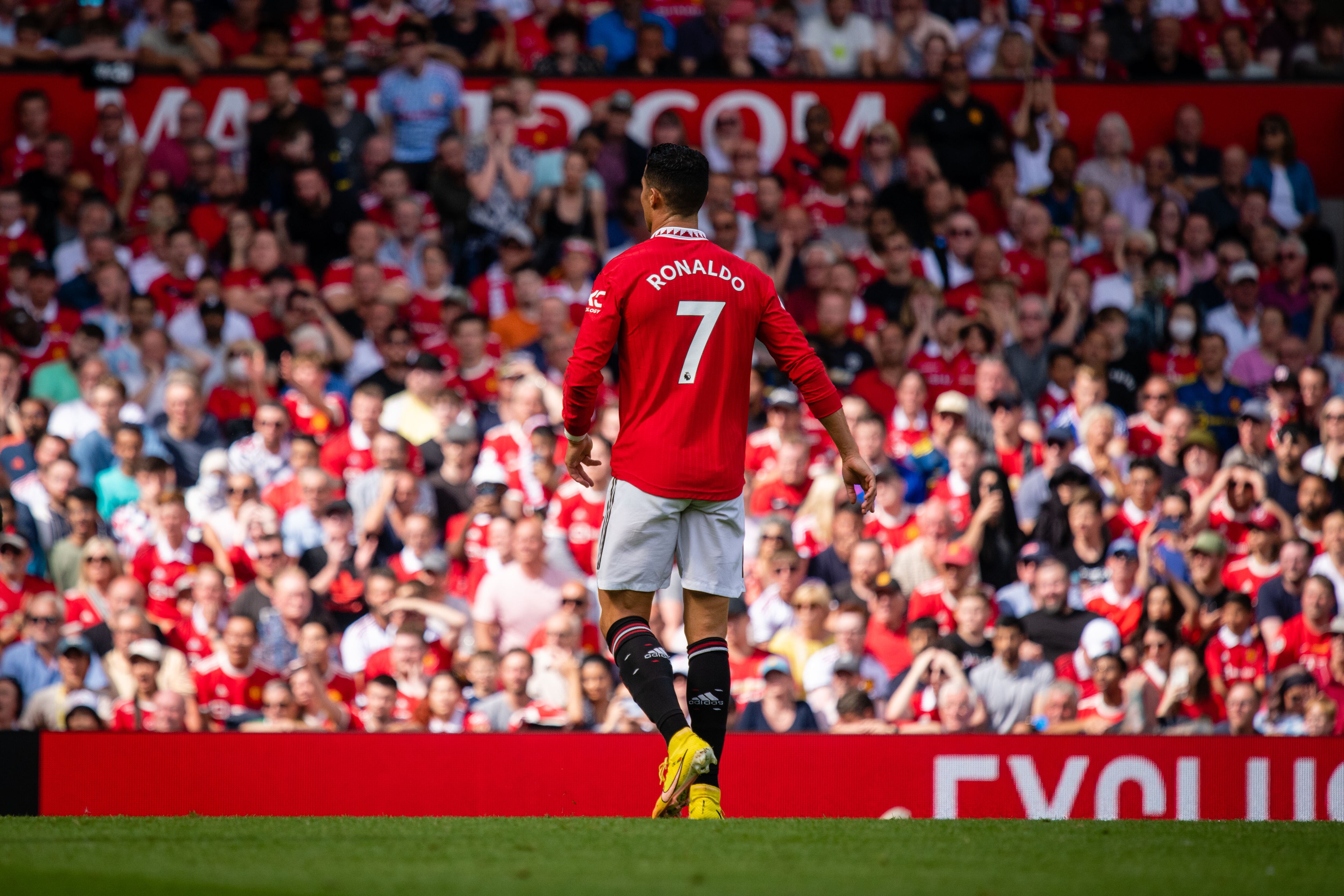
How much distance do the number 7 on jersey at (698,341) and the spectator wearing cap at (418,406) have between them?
18.7 feet

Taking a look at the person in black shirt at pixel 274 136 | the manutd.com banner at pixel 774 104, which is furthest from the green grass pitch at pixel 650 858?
the manutd.com banner at pixel 774 104

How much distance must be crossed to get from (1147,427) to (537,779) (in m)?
5.41

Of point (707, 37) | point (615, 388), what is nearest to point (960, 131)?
point (707, 37)

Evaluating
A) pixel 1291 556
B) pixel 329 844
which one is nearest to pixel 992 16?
pixel 1291 556

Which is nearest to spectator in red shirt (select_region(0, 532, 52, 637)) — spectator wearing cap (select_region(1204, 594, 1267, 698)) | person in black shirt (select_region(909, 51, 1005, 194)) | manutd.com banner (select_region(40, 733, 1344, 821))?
manutd.com banner (select_region(40, 733, 1344, 821))

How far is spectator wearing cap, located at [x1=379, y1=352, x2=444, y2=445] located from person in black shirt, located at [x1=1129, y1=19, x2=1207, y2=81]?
730 cm

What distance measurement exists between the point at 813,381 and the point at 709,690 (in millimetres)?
1127

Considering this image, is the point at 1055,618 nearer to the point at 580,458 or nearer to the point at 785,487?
the point at 785,487

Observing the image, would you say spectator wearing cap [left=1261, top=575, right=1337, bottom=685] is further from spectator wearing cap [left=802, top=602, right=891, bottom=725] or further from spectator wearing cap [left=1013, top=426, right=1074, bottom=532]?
spectator wearing cap [left=802, top=602, right=891, bottom=725]

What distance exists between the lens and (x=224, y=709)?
364 inches

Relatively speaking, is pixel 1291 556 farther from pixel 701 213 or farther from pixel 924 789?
pixel 701 213

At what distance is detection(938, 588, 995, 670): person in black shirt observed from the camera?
9234 mm

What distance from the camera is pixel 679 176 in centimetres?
543

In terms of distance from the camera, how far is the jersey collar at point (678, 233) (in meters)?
5.45
